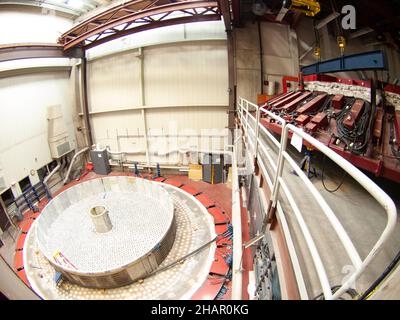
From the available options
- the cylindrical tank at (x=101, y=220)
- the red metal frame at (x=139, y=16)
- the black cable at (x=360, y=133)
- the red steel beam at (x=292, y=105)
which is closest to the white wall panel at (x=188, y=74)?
the red metal frame at (x=139, y=16)

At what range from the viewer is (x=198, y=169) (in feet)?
24.5

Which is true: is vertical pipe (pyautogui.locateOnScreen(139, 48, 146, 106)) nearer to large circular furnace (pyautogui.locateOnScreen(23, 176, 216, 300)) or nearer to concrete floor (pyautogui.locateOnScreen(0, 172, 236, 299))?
concrete floor (pyautogui.locateOnScreen(0, 172, 236, 299))

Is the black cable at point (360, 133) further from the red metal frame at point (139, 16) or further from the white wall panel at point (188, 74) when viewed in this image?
the white wall panel at point (188, 74)

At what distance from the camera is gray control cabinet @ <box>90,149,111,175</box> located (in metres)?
8.04

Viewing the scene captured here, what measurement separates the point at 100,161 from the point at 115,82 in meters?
3.40

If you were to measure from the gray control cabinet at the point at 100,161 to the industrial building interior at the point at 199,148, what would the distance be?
10 centimetres

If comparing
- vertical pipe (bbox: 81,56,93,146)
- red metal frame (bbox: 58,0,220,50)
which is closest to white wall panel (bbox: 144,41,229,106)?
red metal frame (bbox: 58,0,220,50)

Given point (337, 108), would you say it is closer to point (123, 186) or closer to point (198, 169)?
point (198, 169)

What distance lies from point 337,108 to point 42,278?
257 inches

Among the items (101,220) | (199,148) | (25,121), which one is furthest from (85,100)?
(101,220)

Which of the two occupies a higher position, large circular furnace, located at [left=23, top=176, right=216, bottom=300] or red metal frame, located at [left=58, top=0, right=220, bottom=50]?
red metal frame, located at [left=58, top=0, right=220, bottom=50]

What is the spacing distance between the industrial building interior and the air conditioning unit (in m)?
0.08

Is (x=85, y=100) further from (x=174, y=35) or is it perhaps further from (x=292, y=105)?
(x=292, y=105)

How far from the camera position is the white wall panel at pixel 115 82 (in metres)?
7.38
